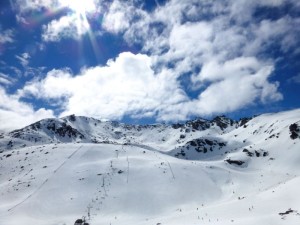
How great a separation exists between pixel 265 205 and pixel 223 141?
142 metres

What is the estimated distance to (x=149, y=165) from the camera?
71.2 metres

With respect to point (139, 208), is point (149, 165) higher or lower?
higher

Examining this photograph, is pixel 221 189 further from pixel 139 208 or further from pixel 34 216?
pixel 34 216

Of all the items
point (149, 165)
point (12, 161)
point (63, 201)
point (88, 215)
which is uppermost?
point (12, 161)

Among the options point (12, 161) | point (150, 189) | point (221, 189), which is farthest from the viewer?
point (12, 161)

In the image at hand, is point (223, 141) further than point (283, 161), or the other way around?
point (223, 141)

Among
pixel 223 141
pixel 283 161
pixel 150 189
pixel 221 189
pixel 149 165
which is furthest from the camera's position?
pixel 223 141

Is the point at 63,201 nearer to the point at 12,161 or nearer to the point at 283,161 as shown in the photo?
the point at 12,161

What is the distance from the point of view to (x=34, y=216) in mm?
46344

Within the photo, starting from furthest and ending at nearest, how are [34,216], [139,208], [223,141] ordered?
[223,141], [139,208], [34,216]

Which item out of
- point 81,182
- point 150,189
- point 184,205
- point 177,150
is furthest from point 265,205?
point 177,150

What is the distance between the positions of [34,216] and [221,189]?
114ft

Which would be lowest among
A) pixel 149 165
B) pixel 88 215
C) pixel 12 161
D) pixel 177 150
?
pixel 88 215

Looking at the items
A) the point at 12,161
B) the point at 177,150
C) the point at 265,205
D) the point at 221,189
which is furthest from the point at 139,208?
the point at 177,150
